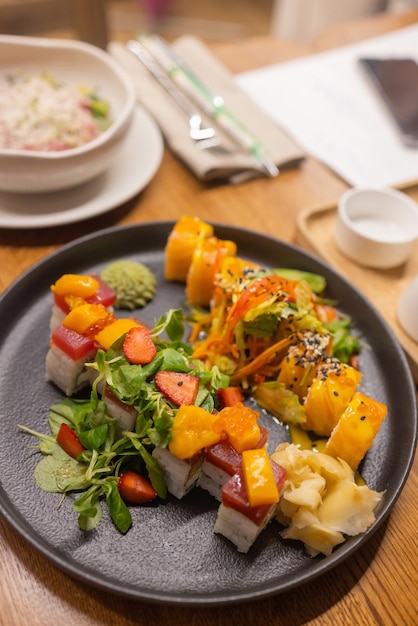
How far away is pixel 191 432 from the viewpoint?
1328mm

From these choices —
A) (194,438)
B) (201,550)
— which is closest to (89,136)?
(194,438)

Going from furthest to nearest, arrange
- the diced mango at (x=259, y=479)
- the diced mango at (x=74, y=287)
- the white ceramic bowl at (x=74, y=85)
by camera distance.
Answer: the white ceramic bowl at (x=74, y=85), the diced mango at (x=74, y=287), the diced mango at (x=259, y=479)

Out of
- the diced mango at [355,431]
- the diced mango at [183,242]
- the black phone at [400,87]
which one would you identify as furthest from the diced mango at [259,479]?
the black phone at [400,87]

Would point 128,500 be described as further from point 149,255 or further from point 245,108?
point 245,108

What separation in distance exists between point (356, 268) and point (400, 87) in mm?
1336

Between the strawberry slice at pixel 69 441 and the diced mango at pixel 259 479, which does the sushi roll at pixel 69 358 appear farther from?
the diced mango at pixel 259 479

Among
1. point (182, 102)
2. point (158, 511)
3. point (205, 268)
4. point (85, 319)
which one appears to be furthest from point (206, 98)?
point (158, 511)

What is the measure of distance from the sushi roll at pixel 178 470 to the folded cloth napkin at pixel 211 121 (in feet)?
4.28

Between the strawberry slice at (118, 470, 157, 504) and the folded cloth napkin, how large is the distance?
134 centimetres

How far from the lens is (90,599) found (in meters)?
1.28

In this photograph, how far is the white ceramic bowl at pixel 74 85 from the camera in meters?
1.93

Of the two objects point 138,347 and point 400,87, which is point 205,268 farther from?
point 400,87

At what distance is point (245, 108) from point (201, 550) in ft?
6.53

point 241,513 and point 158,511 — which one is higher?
point 241,513
